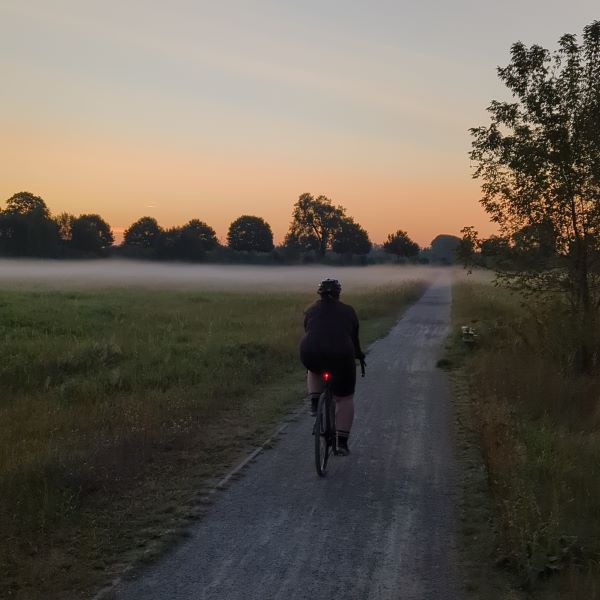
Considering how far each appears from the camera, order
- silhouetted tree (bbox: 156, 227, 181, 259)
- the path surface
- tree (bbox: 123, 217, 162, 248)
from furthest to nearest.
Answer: tree (bbox: 123, 217, 162, 248)
silhouetted tree (bbox: 156, 227, 181, 259)
the path surface

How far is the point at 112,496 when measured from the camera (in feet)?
20.0

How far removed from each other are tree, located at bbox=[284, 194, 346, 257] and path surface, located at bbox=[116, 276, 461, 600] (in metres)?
142

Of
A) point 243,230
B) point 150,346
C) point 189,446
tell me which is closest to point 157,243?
point 243,230

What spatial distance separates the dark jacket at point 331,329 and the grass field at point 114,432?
1.92m

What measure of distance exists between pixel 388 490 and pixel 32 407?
20.7 feet

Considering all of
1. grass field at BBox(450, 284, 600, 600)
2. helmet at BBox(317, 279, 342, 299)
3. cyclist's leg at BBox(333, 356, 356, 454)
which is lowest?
grass field at BBox(450, 284, 600, 600)

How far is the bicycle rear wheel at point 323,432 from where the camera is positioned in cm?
670

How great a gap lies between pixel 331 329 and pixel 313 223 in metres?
144

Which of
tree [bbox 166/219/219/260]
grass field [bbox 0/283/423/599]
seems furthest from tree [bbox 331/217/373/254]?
grass field [bbox 0/283/423/599]

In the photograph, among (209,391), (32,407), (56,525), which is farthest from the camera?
(209,391)

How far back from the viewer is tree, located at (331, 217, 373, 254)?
498 feet

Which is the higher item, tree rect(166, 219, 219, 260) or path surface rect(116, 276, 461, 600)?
tree rect(166, 219, 219, 260)

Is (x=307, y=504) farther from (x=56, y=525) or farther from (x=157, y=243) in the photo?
(x=157, y=243)

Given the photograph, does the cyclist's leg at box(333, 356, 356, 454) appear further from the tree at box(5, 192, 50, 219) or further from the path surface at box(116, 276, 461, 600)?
the tree at box(5, 192, 50, 219)
